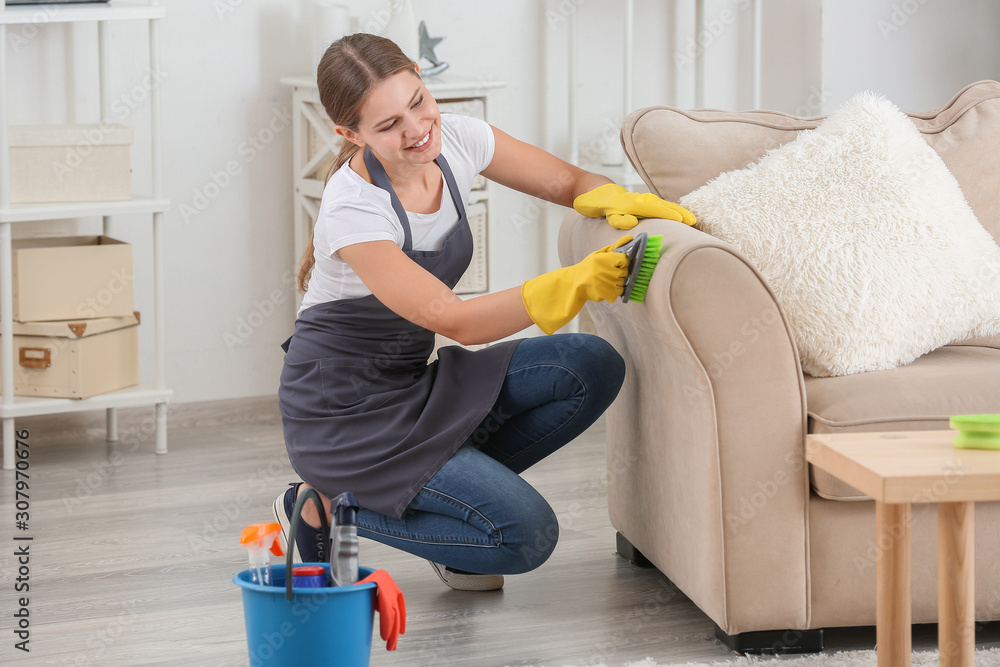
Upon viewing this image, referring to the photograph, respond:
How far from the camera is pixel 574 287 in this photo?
4.78 ft

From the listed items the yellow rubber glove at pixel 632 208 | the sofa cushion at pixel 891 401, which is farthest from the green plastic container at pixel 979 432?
the yellow rubber glove at pixel 632 208

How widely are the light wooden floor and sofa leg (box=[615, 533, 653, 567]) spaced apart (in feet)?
0.08

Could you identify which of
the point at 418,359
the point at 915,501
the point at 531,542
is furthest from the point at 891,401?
the point at 418,359

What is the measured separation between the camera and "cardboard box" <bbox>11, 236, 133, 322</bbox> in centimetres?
254

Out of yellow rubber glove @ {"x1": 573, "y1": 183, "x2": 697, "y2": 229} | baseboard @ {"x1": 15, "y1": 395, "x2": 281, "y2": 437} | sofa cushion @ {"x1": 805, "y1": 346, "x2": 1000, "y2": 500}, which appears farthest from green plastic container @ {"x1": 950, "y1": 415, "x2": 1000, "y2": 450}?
baseboard @ {"x1": 15, "y1": 395, "x2": 281, "y2": 437}

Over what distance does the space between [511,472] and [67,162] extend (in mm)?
1429

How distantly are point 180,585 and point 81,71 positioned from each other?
1.52 meters

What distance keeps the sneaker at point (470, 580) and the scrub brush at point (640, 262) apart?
1.86 feet

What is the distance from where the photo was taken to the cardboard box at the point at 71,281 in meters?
2.54

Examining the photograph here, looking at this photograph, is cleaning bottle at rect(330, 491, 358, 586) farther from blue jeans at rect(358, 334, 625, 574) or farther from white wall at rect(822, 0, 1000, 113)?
white wall at rect(822, 0, 1000, 113)

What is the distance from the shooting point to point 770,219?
1674 mm

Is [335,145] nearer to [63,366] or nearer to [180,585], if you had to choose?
[63,366]

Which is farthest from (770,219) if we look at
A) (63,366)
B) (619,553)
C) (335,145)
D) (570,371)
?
(63,366)

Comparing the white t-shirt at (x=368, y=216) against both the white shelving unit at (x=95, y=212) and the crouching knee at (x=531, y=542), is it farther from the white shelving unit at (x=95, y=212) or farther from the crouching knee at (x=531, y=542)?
the white shelving unit at (x=95, y=212)
